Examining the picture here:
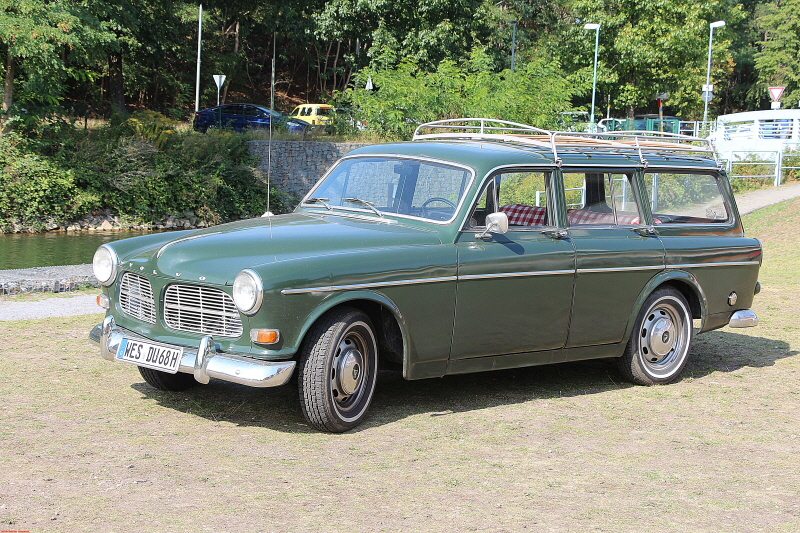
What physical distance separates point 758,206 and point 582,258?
758 inches

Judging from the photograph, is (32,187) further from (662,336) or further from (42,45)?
(662,336)

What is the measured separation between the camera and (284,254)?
19.0 ft

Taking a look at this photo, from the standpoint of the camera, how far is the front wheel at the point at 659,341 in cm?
759

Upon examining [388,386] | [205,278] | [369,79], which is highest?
[369,79]

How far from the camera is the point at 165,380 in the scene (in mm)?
6766

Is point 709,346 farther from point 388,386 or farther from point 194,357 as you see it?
point 194,357

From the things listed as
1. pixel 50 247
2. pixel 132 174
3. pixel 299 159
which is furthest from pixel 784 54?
pixel 50 247

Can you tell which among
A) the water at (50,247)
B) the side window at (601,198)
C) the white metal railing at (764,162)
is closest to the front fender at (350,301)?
the side window at (601,198)

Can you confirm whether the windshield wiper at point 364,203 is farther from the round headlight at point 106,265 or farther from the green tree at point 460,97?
the green tree at point 460,97

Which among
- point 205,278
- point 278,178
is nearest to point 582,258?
point 205,278

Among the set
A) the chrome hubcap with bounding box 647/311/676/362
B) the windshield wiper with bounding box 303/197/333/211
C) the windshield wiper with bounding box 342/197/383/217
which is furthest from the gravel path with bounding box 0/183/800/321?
the chrome hubcap with bounding box 647/311/676/362

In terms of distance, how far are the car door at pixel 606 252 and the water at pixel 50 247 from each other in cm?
1457

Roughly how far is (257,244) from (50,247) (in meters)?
18.9

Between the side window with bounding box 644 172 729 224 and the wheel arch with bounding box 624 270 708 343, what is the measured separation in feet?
1.57
